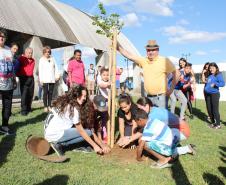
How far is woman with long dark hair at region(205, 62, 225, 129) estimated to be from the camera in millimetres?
9008

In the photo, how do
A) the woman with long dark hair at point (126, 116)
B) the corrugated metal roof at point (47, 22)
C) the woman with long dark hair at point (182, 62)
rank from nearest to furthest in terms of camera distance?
the woman with long dark hair at point (126, 116) → the woman with long dark hair at point (182, 62) → the corrugated metal roof at point (47, 22)

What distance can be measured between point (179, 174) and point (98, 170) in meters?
1.12

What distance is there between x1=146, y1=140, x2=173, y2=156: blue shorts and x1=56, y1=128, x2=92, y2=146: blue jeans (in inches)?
43.1

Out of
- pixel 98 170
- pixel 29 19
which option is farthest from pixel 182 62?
pixel 29 19

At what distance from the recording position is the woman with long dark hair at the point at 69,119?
527 centimetres

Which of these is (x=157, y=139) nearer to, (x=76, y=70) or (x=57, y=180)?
(x=57, y=180)

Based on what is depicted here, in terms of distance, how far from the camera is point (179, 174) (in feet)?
15.4

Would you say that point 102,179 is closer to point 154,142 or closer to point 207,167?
point 154,142

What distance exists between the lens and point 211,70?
9156 mm

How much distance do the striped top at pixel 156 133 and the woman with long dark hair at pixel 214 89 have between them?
4.21 m

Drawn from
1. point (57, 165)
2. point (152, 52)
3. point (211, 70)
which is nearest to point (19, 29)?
point (211, 70)

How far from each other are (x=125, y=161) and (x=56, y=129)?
1180 mm

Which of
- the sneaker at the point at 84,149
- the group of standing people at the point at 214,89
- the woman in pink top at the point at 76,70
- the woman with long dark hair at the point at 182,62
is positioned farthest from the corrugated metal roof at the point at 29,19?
the sneaker at the point at 84,149

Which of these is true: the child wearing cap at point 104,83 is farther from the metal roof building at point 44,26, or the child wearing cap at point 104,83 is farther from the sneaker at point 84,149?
the metal roof building at point 44,26
